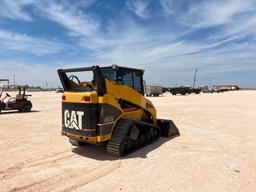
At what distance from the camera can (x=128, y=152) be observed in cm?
769

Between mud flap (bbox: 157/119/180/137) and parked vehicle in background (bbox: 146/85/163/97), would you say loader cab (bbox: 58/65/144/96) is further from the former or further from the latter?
parked vehicle in background (bbox: 146/85/163/97)

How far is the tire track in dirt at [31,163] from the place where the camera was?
6.07m

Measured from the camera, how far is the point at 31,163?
272 inches

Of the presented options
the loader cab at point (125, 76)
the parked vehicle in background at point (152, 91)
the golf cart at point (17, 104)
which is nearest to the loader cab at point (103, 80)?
the loader cab at point (125, 76)

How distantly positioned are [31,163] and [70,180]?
1766 millimetres

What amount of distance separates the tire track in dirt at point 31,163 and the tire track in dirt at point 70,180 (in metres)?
0.95

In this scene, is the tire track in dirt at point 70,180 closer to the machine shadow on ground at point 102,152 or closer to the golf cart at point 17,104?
the machine shadow on ground at point 102,152

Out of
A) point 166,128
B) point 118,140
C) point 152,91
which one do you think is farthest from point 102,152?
point 152,91

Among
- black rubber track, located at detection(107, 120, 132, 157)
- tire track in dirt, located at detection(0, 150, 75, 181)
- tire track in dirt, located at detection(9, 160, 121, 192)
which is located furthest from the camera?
black rubber track, located at detection(107, 120, 132, 157)

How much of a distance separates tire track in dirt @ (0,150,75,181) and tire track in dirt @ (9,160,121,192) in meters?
0.95

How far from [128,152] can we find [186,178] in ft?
7.50

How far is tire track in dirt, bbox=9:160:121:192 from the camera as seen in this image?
207 inches

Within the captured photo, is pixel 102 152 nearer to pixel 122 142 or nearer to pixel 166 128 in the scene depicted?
pixel 122 142

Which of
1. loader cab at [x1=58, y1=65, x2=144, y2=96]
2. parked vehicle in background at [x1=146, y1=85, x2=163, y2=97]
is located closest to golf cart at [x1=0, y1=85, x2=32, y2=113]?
loader cab at [x1=58, y1=65, x2=144, y2=96]
